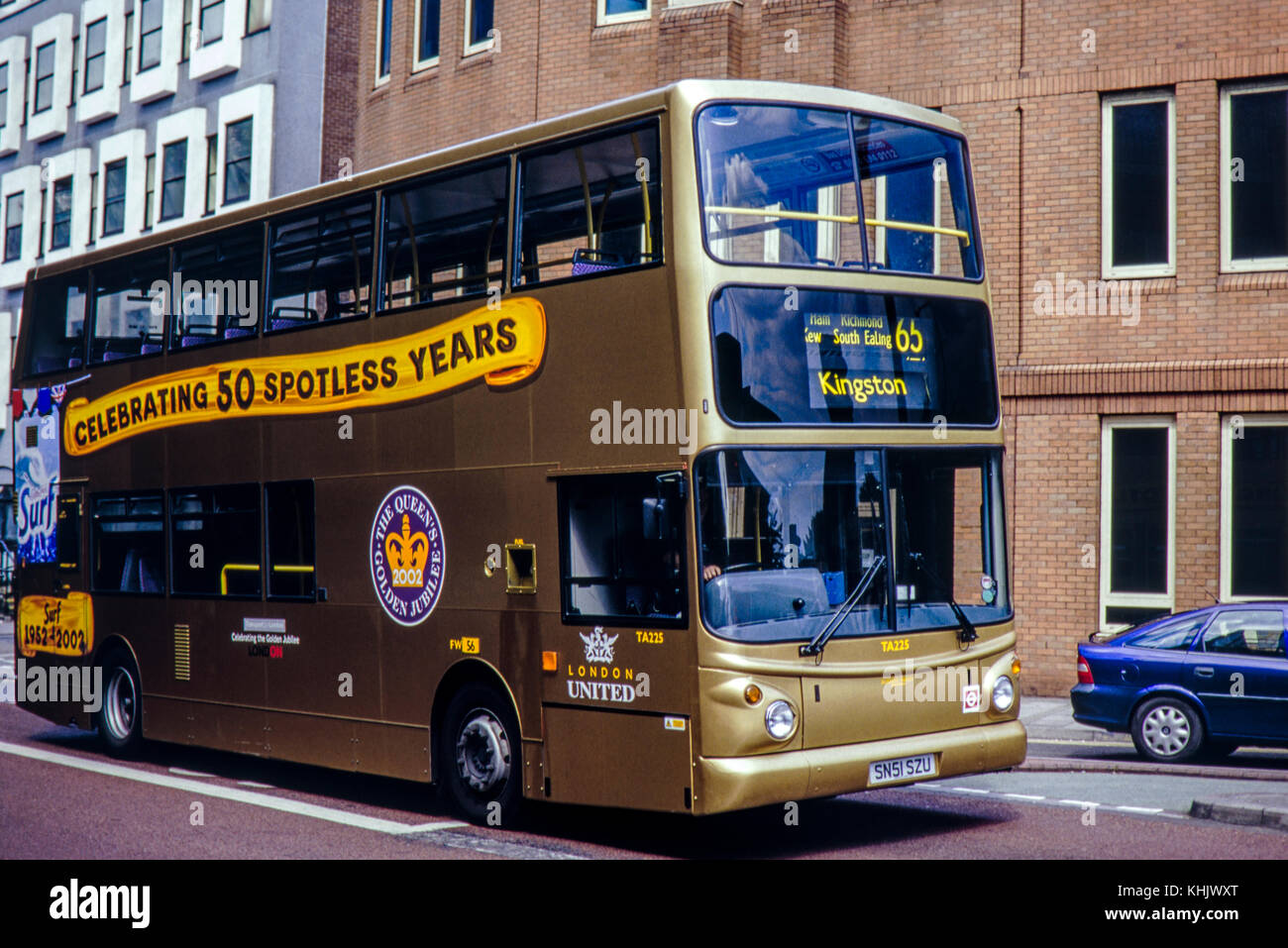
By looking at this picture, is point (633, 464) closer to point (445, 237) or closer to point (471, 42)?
→ point (445, 237)

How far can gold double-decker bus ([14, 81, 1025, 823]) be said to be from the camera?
8.47 meters

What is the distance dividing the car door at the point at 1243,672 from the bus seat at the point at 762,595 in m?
6.40

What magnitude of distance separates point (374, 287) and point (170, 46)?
1091 inches

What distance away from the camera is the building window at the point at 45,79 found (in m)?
40.9

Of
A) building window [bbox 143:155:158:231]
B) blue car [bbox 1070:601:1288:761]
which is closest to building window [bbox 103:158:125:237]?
building window [bbox 143:155:158:231]

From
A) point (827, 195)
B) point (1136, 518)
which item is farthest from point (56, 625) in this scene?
point (1136, 518)

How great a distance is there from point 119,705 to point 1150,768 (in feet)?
30.3

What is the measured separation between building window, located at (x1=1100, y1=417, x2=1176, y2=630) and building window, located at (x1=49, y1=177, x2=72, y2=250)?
99.3 feet

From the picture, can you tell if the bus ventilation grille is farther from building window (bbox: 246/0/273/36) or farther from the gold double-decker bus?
building window (bbox: 246/0/273/36)

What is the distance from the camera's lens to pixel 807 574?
28.3ft

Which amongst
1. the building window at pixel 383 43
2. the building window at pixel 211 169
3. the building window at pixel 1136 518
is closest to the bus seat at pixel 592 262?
the building window at pixel 1136 518
